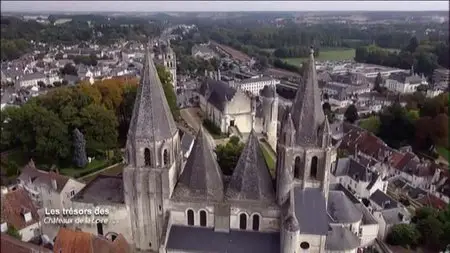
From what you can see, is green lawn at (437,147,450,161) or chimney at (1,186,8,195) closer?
chimney at (1,186,8,195)

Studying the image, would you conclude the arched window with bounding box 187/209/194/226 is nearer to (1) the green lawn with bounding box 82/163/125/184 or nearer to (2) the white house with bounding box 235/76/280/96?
(1) the green lawn with bounding box 82/163/125/184

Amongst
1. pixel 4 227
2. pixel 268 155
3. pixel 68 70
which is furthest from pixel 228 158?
pixel 68 70

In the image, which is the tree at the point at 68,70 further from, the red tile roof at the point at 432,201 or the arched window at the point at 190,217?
the red tile roof at the point at 432,201

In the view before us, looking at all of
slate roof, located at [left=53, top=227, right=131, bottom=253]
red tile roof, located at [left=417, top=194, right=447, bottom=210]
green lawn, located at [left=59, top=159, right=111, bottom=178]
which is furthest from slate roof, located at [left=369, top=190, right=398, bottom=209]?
green lawn, located at [left=59, top=159, right=111, bottom=178]

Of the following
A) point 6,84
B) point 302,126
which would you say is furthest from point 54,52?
point 302,126

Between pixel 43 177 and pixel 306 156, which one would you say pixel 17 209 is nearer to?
pixel 43 177
